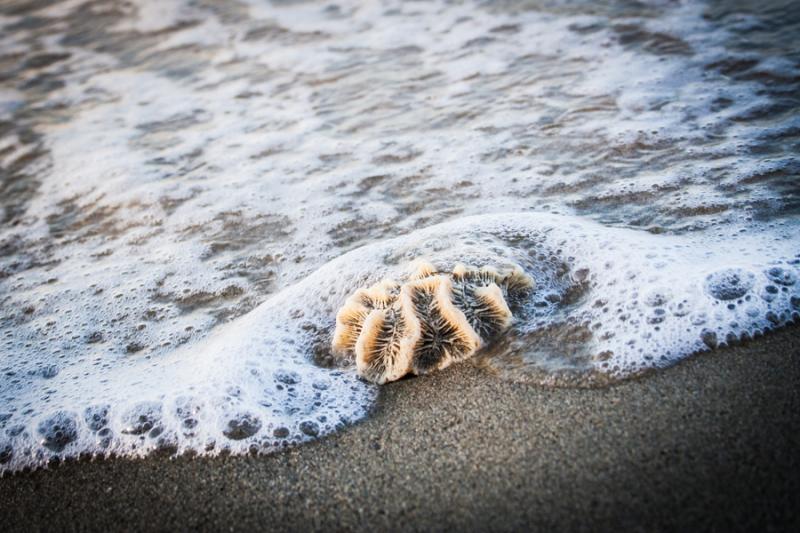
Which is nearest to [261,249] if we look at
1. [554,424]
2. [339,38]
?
[554,424]

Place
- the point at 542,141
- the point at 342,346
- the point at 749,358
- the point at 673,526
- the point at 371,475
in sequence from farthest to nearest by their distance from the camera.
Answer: the point at 542,141
the point at 342,346
the point at 749,358
the point at 371,475
the point at 673,526

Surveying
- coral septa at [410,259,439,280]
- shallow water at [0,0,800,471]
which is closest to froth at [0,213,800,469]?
shallow water at [0,0,800,471]

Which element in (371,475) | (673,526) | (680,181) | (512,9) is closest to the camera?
(673,526)

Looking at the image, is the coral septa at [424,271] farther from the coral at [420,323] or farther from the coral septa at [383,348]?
the coral septa at [383,348]

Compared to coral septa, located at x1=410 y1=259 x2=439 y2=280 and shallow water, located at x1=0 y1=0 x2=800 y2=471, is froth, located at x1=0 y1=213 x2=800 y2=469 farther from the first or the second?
coral septa, located at x1=410 y1=259 x2=439 y2=280

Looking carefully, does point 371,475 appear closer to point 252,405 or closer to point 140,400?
point 252,405

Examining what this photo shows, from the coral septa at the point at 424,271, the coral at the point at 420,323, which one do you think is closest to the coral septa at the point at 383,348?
the coral at the point at 420,323

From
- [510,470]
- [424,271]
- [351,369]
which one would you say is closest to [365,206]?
[424,271]
